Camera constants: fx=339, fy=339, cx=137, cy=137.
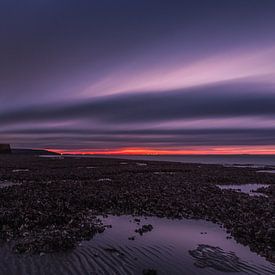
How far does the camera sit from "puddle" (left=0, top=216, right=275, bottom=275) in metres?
10.1

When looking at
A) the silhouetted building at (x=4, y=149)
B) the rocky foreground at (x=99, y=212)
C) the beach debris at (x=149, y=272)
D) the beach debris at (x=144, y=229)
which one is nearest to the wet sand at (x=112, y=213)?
the rocky foreground at (x=99, y=212)

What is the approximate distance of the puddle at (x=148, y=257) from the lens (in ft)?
33.1

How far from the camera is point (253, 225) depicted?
1612 cm

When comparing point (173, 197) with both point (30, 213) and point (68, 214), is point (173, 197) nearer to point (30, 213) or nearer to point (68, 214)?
point (68, 214)

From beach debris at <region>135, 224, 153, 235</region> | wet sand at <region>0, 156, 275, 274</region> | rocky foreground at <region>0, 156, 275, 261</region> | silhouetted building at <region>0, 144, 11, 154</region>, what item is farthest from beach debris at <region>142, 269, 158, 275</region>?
silhouetted building at <region>0, 144, 11, 154</region>

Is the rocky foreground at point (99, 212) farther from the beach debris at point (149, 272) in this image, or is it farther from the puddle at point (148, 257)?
the beach debris at point (149, 272)

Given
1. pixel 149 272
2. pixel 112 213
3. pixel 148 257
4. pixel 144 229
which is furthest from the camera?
pixel 112 213

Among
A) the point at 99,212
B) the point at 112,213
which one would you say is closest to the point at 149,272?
the point at 112,213

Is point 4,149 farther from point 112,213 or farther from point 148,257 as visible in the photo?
point 148,257

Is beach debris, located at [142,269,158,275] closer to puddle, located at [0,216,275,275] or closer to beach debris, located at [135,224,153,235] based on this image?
puddle, located at [0,216,275,275]

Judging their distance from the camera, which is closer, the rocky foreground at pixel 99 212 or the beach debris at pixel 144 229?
the rocky foreground at pixel 99 212

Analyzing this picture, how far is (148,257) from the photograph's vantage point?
11406mm

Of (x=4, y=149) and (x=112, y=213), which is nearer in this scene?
(x=112, y=213)

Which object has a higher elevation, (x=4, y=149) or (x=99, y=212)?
(x=99, y=212)
